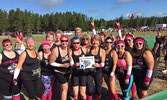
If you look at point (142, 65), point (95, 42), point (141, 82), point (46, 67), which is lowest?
point (141, 82)

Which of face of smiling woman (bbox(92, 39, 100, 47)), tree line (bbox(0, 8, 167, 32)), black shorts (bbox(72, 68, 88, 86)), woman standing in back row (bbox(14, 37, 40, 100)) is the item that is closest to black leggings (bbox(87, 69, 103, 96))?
black shorts (bbox(72, 68, 88, 86))

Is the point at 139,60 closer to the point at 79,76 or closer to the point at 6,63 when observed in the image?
the point at 79,76

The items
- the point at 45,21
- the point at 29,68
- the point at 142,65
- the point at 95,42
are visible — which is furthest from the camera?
the point at 45,21

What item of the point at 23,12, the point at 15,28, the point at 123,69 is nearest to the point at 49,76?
the point at 123,69

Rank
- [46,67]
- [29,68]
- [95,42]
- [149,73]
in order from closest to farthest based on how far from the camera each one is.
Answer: [149,73] < [29,68] < [95,42] < [46,67]

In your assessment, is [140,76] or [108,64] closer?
[140,76]

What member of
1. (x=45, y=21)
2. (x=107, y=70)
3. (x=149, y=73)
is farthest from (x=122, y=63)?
(x=45, y=21)

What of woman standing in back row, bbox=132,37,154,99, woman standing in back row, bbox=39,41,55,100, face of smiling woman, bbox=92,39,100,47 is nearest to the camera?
woman standing in back row, bbox=132,37,154,99

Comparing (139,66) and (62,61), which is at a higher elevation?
(62,61)

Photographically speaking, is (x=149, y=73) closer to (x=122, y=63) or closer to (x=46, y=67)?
(x=122, y=63)

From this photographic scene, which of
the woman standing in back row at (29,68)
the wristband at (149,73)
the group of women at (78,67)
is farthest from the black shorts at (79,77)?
the wristband at (149,73)

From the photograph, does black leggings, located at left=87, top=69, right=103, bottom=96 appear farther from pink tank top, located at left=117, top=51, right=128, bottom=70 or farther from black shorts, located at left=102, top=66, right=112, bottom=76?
pink tank top, located at left=117, top=51, right=128, bottom=70

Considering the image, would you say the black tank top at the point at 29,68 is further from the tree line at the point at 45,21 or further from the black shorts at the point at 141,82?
the tree line at the point at 45,21

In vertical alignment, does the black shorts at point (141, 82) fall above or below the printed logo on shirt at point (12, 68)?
below
